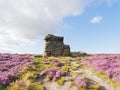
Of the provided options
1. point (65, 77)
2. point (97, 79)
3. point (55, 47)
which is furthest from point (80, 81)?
point (55, 47)

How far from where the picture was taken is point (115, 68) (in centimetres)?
2666

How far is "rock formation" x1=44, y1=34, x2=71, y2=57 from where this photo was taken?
45.4 meters

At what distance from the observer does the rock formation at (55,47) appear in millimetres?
45438

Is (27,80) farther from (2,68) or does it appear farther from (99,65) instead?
(99,65)

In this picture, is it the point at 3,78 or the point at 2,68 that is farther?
the point at 2,68

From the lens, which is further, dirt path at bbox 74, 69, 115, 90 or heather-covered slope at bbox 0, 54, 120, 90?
heather-covered slope at bbox 0, 54, 120, 90

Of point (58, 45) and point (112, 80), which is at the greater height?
point (58, 45)

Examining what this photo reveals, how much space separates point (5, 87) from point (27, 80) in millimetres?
2196

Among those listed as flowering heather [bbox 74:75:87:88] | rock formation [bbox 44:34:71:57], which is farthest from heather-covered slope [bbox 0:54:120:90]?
rock formation [bbox 44:34:71:57]

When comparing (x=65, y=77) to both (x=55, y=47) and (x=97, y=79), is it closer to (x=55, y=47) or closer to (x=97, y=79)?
(x=97, y=79)

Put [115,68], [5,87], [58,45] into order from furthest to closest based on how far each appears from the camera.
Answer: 1. [58,45]
2. [115,68]
3. [5,87]

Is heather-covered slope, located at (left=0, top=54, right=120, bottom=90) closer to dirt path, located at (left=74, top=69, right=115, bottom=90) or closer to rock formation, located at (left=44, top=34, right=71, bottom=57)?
dirt path, located at (left=74, top=69, right=115, bottom=90)

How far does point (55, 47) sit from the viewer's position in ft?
151

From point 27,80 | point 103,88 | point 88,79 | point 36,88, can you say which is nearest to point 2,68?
point 27,80
